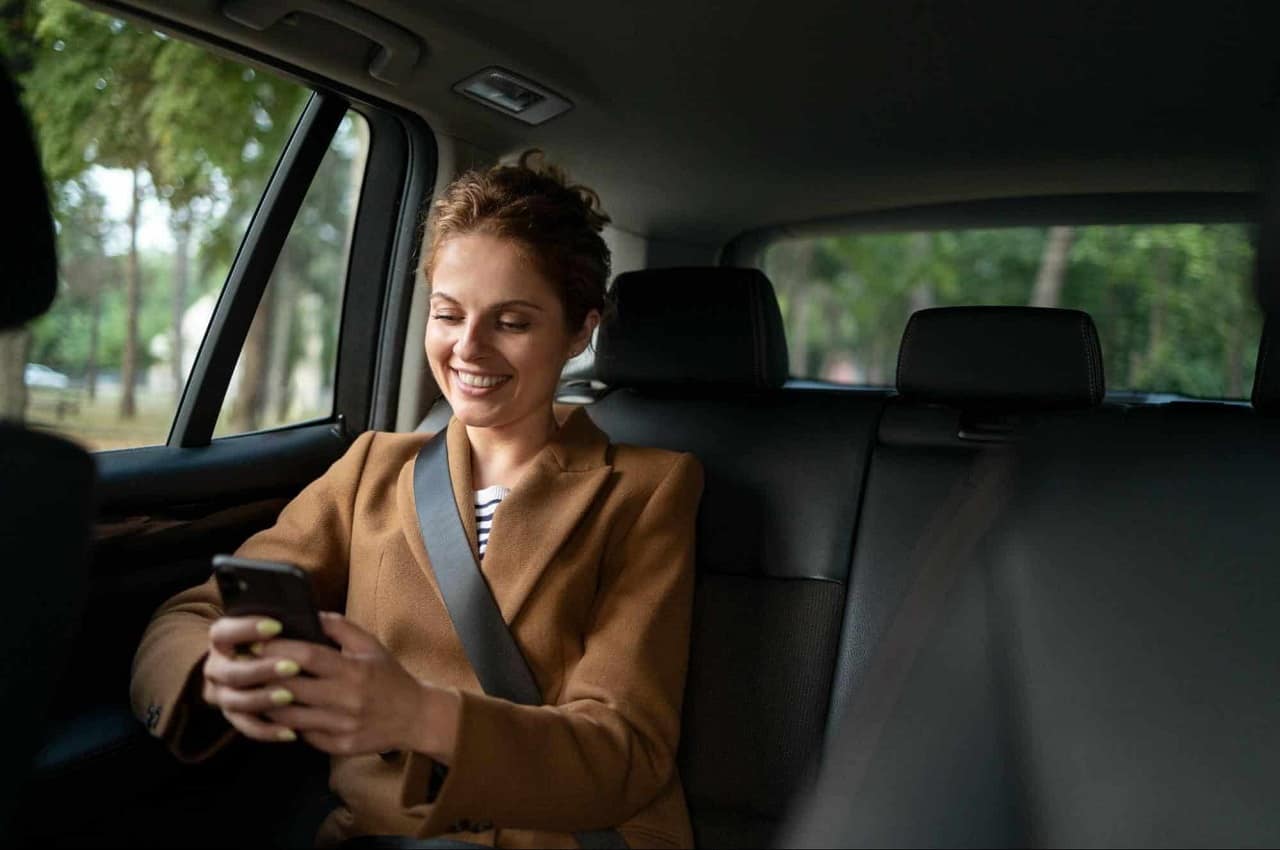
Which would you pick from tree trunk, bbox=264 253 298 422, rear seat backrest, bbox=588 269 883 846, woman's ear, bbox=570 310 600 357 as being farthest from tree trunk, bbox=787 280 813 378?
woman's ear, bbox=570 310 600 357

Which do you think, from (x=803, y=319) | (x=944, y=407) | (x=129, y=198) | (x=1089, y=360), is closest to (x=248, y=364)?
(x=129, y=198)

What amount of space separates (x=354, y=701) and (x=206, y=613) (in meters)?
0.55

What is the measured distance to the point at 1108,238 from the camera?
15.4 metres

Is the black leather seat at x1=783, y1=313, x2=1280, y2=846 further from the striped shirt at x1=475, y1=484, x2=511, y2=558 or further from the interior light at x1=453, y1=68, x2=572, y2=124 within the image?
the interior light at x1=453, y1=68, x2=572, y2=124

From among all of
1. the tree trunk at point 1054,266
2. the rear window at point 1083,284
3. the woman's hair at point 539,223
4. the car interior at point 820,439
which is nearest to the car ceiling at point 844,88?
the car interior at point 820,439

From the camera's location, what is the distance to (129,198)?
2.53 m

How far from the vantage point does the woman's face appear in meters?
1.76

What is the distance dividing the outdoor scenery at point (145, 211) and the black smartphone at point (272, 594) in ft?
0.77

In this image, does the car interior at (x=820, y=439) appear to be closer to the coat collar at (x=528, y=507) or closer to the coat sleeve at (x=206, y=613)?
the coat sleeve at (x=206, y=613)

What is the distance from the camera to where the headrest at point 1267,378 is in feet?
5.43

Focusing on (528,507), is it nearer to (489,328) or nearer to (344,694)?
(489,328)

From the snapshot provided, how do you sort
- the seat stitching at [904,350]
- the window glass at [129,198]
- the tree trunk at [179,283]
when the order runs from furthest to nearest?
the tree trunk at [179,283] → the seat stitching at [904,350] → the window glass at [129,198]

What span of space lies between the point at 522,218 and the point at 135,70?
116cm

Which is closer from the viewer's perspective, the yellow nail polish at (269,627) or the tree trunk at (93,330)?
the yellow nail polish at (269,627)
